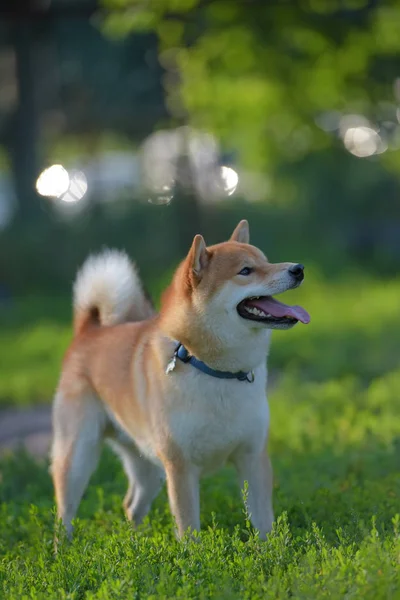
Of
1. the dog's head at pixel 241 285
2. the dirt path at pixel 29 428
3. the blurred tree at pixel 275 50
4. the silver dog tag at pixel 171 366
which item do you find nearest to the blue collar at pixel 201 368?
the silver dog tag at pixel 171 366

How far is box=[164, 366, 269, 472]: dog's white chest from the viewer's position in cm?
405

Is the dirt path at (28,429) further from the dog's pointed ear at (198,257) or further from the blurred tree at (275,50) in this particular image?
the blurred tree at (275,50)

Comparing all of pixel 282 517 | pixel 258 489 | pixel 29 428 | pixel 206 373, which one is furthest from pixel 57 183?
pixel 282 517

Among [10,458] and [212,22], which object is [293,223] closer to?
[212,22]

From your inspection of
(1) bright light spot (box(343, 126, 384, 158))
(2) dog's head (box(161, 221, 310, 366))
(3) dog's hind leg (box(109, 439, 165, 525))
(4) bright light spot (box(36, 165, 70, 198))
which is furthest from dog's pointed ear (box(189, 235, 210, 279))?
(1) bright light spot (box(343, 126, 384, 158))

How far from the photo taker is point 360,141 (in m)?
17.7

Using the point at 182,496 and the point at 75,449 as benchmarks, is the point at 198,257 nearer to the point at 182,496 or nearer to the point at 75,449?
the point at 182,496

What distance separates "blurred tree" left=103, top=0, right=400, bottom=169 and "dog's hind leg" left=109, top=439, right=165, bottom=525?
5661mm

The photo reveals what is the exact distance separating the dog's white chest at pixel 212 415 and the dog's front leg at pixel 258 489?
0.31 feet

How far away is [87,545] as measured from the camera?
3885mm

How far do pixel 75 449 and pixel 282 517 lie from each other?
1308 mm

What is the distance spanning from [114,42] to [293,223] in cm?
521

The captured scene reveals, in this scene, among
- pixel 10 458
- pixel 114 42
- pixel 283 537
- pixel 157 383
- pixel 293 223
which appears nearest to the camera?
pixel 283 537

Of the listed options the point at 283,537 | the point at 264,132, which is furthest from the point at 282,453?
the point at 264,132
